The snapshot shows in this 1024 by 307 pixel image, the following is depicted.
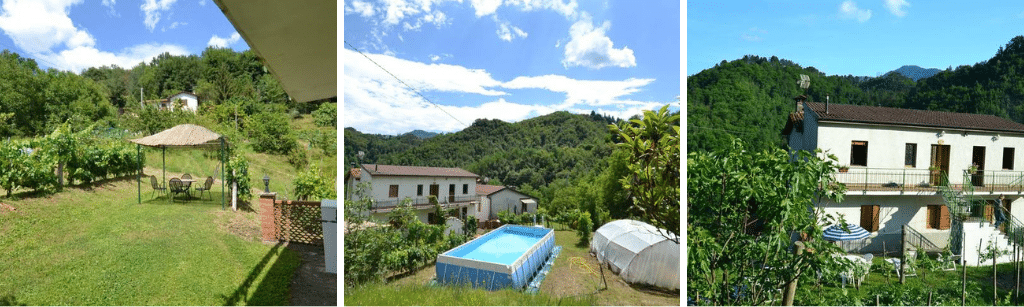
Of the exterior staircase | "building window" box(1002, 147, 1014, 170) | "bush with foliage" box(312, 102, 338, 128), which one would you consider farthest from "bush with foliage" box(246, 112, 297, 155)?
"building window" box(1002, 147, 1014, 170)

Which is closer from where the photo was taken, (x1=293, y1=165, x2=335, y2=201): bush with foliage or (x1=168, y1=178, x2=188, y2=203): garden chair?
(x1=168, y1=178, x2=188, y2=203): garden chair

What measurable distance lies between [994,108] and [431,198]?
324 cm

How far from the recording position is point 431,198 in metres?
2.64

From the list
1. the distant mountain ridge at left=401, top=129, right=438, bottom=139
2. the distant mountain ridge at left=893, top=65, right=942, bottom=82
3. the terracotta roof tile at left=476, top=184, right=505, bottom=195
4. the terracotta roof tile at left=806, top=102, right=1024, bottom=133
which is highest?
the distant mountain ridge at left=893, top=65, right=942, bottom=82

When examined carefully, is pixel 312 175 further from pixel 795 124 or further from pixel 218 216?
pixel 795 124

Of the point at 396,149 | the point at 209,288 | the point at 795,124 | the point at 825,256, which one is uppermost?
the point at 795,124

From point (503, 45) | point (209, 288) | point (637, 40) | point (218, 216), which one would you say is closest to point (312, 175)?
point (218, 216)

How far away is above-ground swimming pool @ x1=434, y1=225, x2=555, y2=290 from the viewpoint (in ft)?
8.20

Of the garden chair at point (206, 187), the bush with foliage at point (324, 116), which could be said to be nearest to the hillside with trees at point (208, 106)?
the bush with foliage at point (324, 116)

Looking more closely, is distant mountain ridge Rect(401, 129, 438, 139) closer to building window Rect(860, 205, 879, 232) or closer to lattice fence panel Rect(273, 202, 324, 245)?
building window Rect(860, 205, 879, 232)

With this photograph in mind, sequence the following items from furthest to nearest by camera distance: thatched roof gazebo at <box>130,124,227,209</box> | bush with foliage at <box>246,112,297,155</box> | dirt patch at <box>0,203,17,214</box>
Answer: bush with foliage at <box>246,112,297,155</box>
thatched roof gazebo at <box>130,124,227,209</box>
dirt patch at <box>0,203,17,214</box>

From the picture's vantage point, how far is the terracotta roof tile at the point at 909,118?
2.62 m

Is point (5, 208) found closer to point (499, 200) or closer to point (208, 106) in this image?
point (208, 106)

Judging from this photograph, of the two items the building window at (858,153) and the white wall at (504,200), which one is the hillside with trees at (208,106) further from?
the building window at (858,153)
